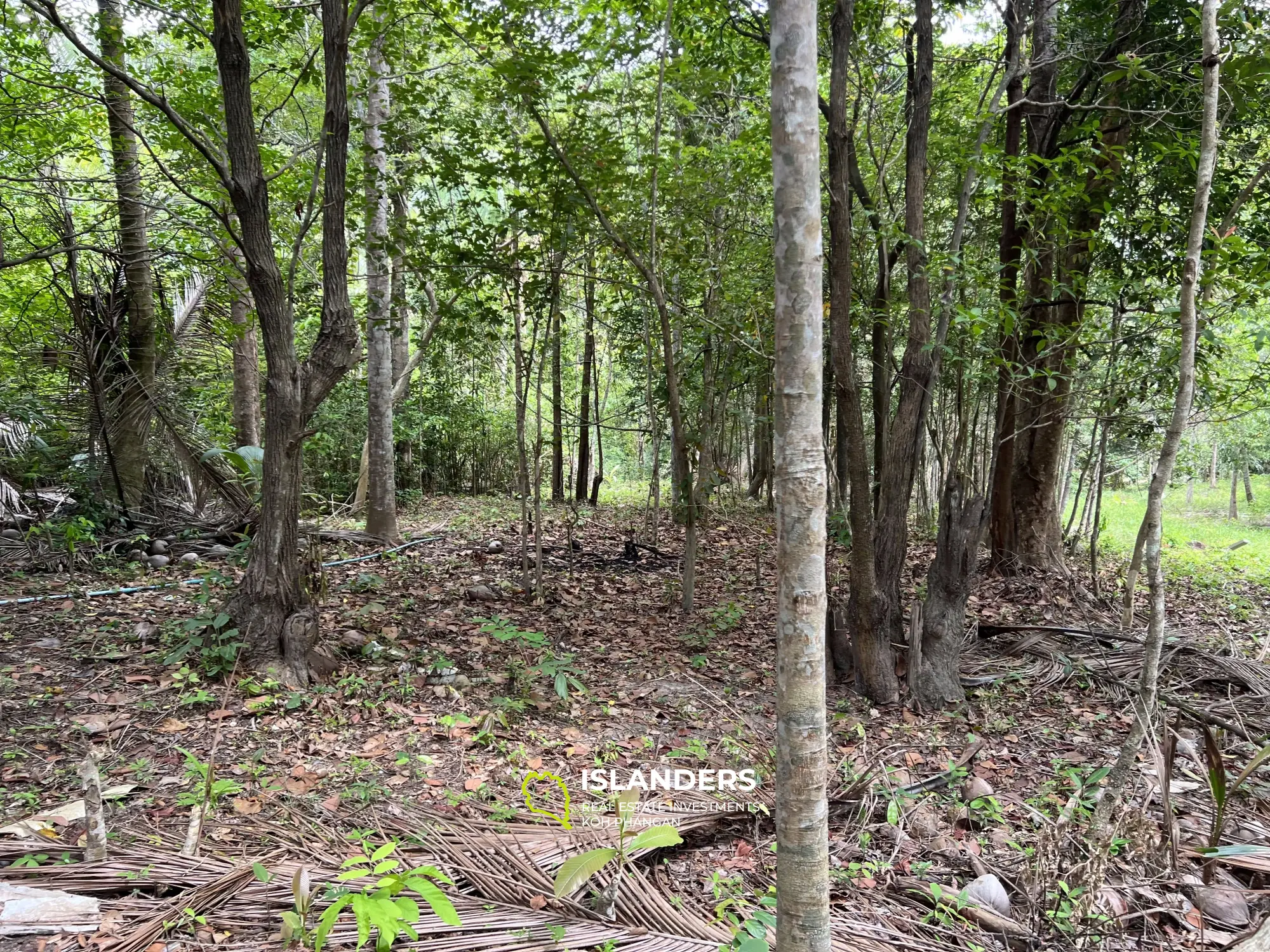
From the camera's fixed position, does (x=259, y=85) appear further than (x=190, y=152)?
Yes

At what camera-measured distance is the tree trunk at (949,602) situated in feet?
14.1

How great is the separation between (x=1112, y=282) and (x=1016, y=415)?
3.95 feet

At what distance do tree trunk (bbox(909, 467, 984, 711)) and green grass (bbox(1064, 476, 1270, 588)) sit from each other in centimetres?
380

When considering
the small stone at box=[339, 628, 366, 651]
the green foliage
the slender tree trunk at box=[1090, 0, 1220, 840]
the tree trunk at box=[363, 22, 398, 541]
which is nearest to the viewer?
the green foliage

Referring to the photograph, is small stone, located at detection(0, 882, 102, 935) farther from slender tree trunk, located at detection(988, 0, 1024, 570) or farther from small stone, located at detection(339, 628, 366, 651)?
slender tree trunk, located at detection(988, 0, 1024, 570)

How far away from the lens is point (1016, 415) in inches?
237

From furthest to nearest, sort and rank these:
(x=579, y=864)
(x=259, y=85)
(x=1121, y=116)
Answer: (x=259, y=85)
(x=1121, y=116)
(x=579, y=864)

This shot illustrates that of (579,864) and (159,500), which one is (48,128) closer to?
(159,500)

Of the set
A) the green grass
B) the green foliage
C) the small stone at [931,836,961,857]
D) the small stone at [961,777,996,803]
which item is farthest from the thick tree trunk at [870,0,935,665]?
the green grass

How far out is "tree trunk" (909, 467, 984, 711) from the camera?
4297 millimetres

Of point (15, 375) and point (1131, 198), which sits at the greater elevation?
point (1131, 198)

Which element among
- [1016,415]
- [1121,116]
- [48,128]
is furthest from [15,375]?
[1121,116]

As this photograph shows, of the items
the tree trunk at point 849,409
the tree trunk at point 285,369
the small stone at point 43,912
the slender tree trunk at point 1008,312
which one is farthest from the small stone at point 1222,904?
the tree trunk at point 285,369

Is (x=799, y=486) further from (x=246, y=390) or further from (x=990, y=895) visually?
(x=246, y=390)
